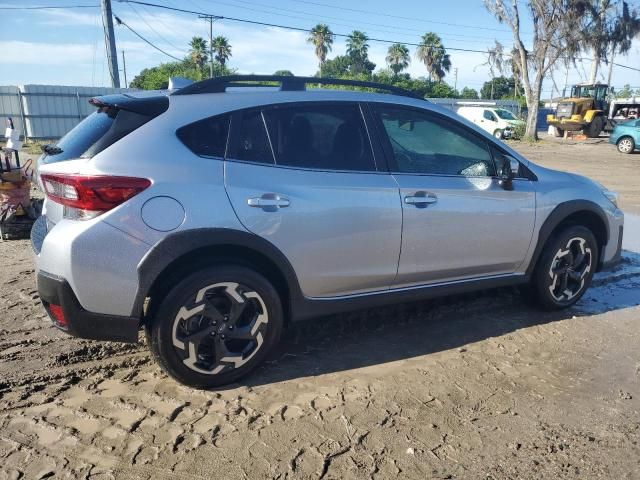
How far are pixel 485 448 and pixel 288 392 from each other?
1162 mm

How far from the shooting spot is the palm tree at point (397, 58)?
6931 centimetres

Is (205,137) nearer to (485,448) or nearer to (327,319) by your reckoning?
(327,319)

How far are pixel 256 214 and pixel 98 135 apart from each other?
1.01 meters

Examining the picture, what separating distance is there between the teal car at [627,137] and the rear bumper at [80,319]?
2503 cm

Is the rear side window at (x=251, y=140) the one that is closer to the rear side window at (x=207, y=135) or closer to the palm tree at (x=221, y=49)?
the rear side window at (x=207, y=135)

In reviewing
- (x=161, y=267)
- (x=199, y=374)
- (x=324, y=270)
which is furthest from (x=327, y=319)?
(x=161, y=267)

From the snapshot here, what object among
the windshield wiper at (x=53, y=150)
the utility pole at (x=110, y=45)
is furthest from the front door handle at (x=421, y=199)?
the utility pole at (x=110, y=45)

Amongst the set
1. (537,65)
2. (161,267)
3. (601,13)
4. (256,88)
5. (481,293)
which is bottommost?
(481,293)

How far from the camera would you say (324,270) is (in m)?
3.36

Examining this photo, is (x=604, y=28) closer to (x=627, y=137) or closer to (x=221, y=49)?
(x=627, y=137)

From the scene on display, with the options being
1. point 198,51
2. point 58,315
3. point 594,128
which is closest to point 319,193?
point 58,315

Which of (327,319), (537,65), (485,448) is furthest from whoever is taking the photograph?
(537,65)

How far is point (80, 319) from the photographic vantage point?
9.42ft

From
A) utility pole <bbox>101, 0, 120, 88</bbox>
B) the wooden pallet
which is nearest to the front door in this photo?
the wooden pallet
